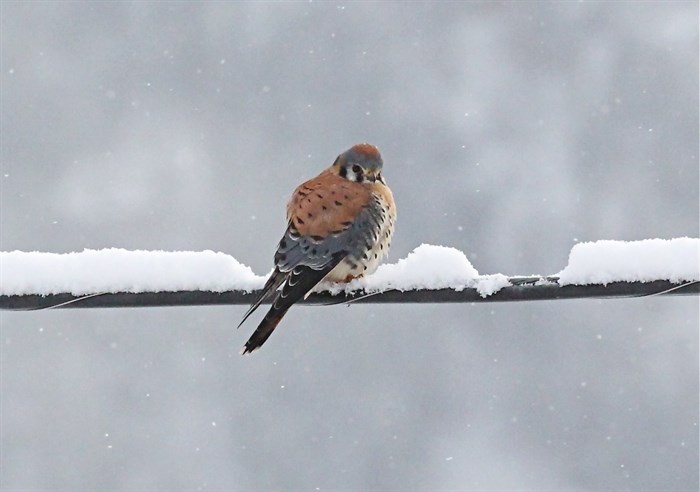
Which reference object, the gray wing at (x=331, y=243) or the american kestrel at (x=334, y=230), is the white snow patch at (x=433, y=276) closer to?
the american kestrel at (x=334, y=230)

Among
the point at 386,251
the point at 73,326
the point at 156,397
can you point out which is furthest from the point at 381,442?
the point at 386,251

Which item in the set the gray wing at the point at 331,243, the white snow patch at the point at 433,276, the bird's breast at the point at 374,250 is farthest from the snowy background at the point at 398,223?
the white snow patch at the point at 433,276

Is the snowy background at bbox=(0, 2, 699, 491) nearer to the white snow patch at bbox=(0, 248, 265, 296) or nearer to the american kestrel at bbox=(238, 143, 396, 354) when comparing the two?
the american kestrel at bbox=(238, 143, 396, 354)

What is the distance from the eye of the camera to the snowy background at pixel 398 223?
4819cm

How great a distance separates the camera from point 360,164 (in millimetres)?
4312

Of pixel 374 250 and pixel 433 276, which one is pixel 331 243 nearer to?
pixel 374 250

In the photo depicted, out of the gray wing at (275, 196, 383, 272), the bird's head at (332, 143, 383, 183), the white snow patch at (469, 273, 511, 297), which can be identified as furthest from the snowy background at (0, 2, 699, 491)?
the white snow patch at (469, 273, 511, 297)

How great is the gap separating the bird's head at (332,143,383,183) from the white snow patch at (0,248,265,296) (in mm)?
1612

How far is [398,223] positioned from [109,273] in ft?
213

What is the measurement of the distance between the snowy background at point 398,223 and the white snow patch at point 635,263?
36262 millimetres

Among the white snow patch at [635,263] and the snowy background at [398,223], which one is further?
the snowy background at [398,223]

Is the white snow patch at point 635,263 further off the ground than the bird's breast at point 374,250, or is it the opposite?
the bird's breast at point 374,250

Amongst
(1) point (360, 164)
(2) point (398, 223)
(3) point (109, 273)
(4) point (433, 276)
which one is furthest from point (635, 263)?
(2) point (398, 223)

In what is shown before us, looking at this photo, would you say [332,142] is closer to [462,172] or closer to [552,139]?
[462,172]
